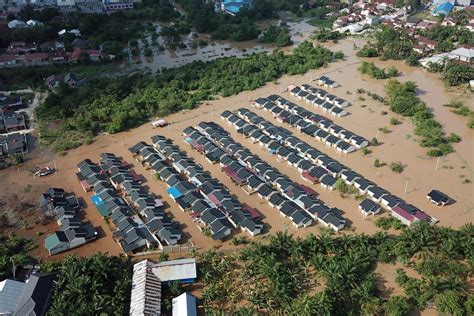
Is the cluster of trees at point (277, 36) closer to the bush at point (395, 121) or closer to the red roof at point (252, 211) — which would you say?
the bush at point (395, 121)

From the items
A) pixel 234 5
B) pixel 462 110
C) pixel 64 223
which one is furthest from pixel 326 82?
pixel 234 5

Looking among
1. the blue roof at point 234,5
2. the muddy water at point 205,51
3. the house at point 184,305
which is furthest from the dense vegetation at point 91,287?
the blue roof at point 234,5

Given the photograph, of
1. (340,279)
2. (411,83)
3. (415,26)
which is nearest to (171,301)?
(340,279)

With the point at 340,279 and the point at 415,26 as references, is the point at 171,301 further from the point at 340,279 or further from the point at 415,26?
the point at 415,26

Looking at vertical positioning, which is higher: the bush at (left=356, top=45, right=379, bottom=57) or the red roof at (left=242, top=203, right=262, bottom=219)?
the bush at (left=356, top=45, right=379, bottom=57)

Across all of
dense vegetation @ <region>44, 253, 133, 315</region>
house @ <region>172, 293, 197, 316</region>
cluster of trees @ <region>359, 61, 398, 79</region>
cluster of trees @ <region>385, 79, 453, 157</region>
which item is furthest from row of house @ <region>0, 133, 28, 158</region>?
cluster of trees @ <region>359, 61, 398, 79</region>

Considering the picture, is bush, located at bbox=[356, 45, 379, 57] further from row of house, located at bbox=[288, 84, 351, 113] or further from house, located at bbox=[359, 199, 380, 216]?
house, located at bbox=[359, 199, 380, 216]
